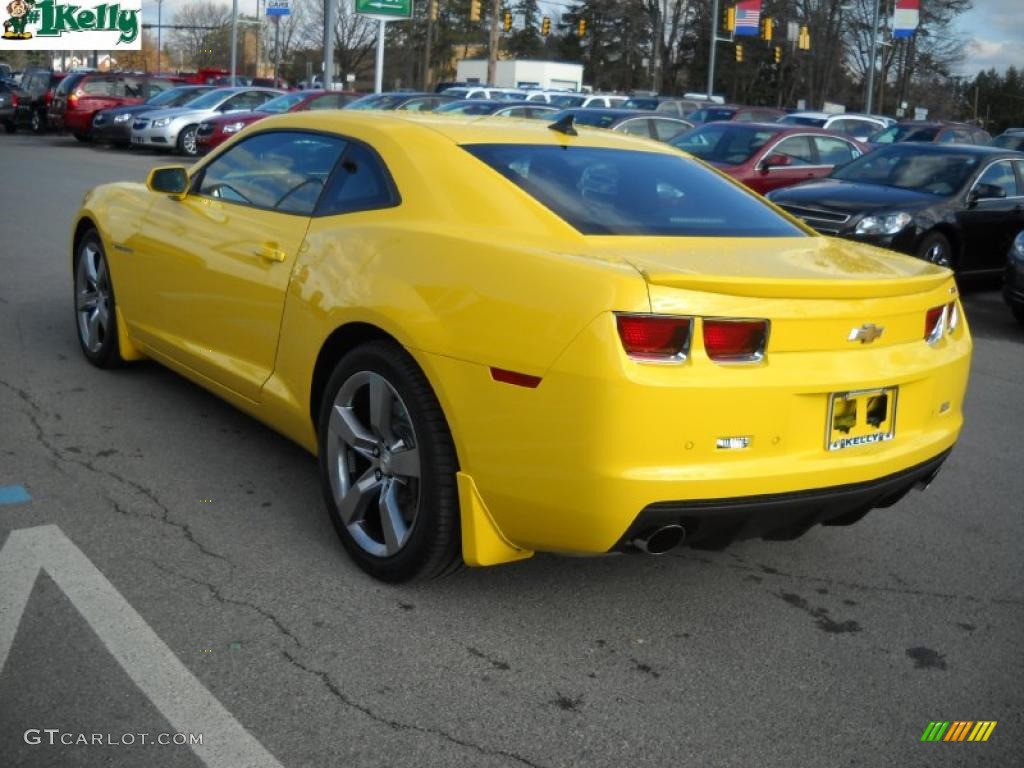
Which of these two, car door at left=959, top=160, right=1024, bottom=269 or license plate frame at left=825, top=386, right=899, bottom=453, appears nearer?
license plate frame at left=825, top=386, right=899, bottom=453

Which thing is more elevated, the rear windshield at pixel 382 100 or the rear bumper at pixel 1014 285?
the rear windshield at pixel 382 100

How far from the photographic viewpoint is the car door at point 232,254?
4.55m

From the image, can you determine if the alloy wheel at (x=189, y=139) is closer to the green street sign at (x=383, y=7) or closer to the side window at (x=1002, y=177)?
the green street sign at (x=383, y=7)

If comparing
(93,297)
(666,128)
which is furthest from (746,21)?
(93,297)

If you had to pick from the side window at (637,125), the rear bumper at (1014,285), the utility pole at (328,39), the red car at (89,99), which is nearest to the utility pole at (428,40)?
the utility pole at (328,39)

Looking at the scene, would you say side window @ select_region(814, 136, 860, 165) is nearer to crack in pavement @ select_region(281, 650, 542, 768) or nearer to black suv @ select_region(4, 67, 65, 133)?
crack in pavement @ select_region(281, 650, 542, 768)

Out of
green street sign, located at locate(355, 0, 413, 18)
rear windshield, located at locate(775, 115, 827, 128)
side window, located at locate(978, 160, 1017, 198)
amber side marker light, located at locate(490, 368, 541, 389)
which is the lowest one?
amber side marker light, located at locate(490, 368, 541, 389)

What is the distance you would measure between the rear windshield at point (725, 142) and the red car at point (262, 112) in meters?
10.6

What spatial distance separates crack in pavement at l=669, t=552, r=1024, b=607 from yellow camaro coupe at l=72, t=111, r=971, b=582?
1.37 feet

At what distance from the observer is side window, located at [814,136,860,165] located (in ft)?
50.5

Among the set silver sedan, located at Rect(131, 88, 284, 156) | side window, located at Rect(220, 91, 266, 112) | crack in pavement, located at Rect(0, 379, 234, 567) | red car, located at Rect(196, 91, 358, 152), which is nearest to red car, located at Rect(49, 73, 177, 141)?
silver sedan, located at Rect(131, 88, 284, 156)

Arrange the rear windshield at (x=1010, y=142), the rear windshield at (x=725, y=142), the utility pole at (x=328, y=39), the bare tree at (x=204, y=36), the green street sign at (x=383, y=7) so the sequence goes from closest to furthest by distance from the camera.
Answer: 1. the rear windshield at (x=725, y=142)
2. the rear windshield at (x=1010, y=142)
3. the utility pole at (x=328, y=39)
4. the green street sign at (x=383, y=7)
5. the bare tree at (x=204, y=36)

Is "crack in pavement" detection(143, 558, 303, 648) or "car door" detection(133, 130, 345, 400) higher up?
"car door" detection(133, 130, 345, 400)

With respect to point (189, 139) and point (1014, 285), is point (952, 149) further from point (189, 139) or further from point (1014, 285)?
point (189, 139)
